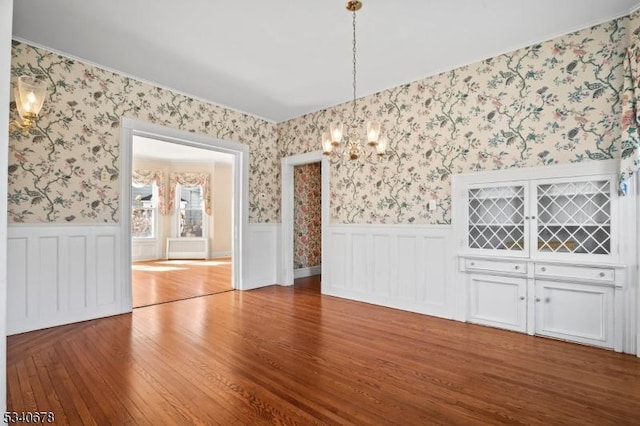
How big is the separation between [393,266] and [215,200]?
6979 millimetres

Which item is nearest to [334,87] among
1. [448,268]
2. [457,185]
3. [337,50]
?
[337,50]

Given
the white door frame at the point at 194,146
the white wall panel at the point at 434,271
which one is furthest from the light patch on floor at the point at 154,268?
the white wall panel at the point at 434,271

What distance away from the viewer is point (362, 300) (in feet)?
15.2

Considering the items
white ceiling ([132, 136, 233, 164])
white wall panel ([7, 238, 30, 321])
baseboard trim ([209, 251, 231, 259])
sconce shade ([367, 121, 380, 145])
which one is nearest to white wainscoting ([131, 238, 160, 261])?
baseboard trim ([209, 251, 231, 259])

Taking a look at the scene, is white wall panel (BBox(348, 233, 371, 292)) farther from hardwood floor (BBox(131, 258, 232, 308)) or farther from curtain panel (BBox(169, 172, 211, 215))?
curtain panel (BBox(169, 172, 211, 215))

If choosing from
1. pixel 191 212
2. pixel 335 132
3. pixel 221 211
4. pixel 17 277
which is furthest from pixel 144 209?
pixel 335 132

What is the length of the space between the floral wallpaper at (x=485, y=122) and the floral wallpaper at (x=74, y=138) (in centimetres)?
279

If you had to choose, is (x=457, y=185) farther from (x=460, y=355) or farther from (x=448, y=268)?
(x=460, y=355)

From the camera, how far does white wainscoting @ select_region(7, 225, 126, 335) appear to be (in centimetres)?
325

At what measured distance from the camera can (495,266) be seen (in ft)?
11.4

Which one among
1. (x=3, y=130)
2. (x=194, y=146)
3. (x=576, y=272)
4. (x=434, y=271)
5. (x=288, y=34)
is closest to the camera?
(x=3, y=130)

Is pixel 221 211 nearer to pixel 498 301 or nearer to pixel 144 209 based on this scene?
pixel 144 209

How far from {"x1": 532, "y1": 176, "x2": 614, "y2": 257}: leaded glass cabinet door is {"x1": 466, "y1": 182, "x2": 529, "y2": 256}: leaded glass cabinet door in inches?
5.4

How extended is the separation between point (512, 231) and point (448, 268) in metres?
0.80
